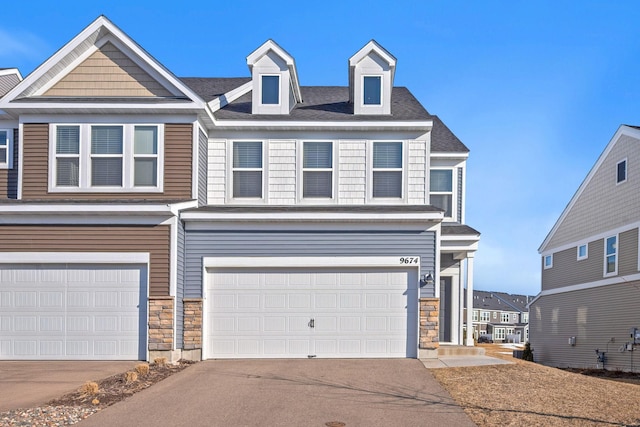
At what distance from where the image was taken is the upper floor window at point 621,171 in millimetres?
22969

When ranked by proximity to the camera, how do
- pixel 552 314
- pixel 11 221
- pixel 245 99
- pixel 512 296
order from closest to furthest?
pixel 11 221 → pixel 245 99 → pixel 552 314 → pixel 512 296

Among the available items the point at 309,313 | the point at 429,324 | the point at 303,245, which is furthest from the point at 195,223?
the point at 429,324

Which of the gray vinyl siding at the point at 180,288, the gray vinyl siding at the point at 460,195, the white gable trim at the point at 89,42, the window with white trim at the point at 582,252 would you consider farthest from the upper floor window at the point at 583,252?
the white gable trim at the point at 89,42

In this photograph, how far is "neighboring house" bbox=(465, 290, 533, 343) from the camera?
80.1 m

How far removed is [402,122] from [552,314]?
17.0 metres

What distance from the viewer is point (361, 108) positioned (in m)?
17.5

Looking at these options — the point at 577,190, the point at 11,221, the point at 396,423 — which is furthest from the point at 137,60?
the point at 577,190

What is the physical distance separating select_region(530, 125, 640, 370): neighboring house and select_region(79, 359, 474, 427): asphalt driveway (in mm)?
11746

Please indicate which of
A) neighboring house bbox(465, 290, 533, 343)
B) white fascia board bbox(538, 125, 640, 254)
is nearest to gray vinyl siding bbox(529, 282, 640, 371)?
white fascia board bbox(538, 125, 640, 254)

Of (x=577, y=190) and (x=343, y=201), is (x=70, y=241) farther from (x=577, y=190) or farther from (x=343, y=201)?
(x=577, y=190)

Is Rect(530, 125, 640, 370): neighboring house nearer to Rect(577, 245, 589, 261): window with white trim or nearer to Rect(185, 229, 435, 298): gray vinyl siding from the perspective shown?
Rect(577, 245, 589, 261): window with white trim

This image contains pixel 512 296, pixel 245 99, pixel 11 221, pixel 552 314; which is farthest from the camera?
pixel 512 296

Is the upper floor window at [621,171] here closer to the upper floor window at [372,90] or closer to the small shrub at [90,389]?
the upper floor window at [372,90]

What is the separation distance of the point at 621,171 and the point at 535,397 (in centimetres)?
1497
